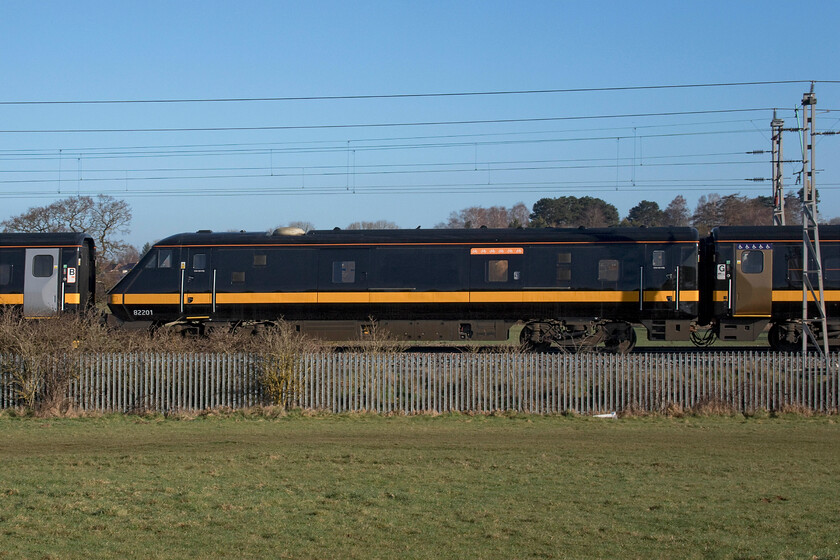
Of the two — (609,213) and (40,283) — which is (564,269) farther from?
(609,213)

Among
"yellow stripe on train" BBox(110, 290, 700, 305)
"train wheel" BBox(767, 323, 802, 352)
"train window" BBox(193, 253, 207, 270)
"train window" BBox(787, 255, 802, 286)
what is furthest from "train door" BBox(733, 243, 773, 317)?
"train window" BBox(193, 253, 207, 270)

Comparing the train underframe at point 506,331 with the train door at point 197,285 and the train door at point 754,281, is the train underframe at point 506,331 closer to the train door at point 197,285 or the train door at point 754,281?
the train door at point 197,285

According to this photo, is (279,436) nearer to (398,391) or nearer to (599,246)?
(398,391)

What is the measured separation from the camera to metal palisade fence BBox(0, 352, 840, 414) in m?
18.1

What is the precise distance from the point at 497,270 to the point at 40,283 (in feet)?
45.9

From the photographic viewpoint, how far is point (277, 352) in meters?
18.2

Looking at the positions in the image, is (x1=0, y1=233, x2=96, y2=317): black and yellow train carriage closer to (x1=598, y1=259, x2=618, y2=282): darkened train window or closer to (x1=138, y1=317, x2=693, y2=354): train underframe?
(x1=138, y1=317, x2=693, y2=354): train underframe

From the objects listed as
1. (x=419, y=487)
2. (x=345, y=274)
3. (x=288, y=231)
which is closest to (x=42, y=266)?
(x=288, y=231)

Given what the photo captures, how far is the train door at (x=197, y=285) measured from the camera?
24.9 m

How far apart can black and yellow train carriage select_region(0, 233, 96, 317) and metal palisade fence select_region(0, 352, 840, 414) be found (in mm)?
7798

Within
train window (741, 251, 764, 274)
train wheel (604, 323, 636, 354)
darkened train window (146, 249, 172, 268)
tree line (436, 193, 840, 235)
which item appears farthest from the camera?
tree line (436, 193, 840, 235)

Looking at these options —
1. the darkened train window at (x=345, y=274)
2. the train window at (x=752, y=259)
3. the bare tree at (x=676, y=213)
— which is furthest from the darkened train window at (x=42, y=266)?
the bare tree at (x=676, y=213)

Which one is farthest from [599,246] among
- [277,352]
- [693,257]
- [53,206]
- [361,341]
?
[53,206]

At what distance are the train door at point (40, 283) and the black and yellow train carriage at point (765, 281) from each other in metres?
19.8
